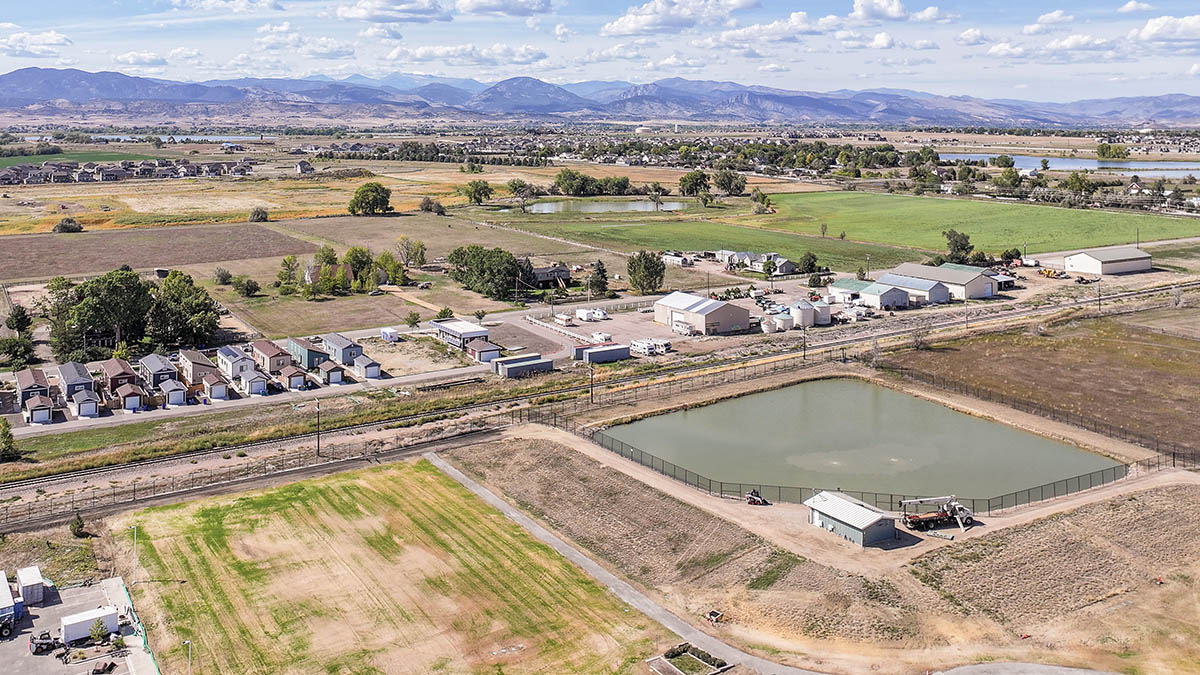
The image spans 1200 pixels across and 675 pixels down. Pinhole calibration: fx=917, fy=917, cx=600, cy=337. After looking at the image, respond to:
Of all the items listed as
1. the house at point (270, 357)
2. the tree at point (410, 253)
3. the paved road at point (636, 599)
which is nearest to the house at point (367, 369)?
the house at point (270, 357)

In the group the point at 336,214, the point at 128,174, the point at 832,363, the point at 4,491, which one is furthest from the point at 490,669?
Result: the point at 128,174

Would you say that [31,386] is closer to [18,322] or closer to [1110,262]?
[18,322]

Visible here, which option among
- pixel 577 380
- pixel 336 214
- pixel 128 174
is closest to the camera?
pixel 577 380

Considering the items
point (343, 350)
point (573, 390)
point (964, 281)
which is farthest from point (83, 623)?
point (964, 281)

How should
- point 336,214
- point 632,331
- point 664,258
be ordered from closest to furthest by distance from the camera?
point 632,331, point 664,258, point 336,214

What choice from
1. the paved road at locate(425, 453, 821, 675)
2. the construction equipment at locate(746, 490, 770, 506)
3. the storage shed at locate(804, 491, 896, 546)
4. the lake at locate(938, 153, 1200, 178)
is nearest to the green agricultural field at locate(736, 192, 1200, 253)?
the lake at locate(938, 153, 1200, 178)

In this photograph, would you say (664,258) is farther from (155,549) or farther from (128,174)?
(128,174)

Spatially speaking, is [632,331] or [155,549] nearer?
[155,549]
